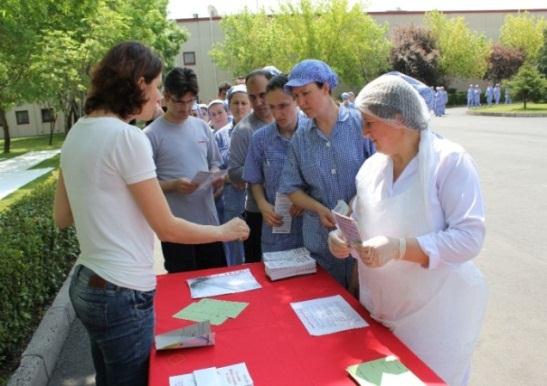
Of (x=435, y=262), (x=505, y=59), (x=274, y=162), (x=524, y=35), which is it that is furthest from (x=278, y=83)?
(x=524, y=35)

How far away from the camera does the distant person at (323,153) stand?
256cm

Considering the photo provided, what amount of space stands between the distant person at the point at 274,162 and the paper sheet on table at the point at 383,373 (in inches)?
49.2

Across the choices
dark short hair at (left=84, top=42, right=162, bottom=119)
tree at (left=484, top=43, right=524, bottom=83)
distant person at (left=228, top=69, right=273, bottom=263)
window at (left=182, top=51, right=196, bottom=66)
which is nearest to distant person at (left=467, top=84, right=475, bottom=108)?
tree at (left=484, top=43, right=524, bottom=83)

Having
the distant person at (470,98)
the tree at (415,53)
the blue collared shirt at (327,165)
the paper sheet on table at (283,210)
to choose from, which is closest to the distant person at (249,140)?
the paper sheet on table at (283,210)

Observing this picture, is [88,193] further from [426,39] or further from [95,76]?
[426,39]

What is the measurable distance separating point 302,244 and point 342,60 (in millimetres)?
37030

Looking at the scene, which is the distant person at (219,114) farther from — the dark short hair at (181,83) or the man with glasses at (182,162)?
the dark short hair at (181,83)

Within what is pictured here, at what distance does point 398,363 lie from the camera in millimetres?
1671

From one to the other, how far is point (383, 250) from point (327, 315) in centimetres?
50

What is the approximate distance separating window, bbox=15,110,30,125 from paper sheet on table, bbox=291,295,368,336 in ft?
140

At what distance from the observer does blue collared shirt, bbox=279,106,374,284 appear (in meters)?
2.57

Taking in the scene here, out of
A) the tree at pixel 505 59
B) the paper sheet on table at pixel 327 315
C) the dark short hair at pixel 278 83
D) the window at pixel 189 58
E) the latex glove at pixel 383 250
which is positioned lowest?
the paper sheet on table at pixel 327 315

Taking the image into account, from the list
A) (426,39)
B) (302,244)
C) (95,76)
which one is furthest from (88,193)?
(426,39)

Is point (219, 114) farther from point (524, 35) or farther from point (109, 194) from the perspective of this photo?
point (524, 35)
